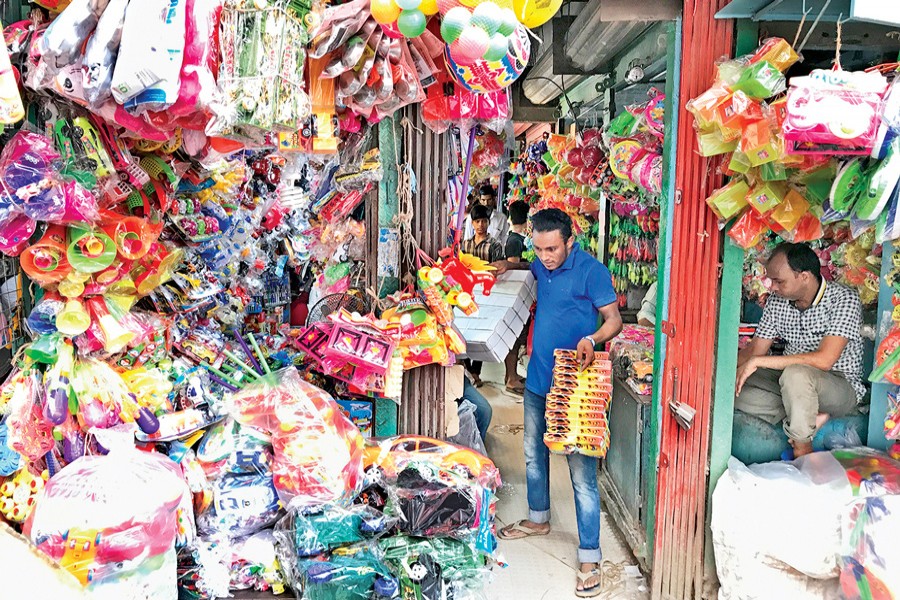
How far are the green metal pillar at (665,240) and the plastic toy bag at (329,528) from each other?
1.40 metres

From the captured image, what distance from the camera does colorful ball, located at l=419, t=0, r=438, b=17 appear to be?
242 centimetres

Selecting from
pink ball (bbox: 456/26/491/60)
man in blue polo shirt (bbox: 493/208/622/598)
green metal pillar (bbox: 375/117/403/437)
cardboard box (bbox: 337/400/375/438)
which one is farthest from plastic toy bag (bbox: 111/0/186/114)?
man in blue polo shirt (bbox: 493/208/622/598)

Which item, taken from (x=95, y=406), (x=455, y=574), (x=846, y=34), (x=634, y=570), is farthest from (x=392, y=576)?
(x=846, y=34)

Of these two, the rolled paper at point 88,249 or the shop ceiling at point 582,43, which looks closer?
the rolled paper at point 88,249

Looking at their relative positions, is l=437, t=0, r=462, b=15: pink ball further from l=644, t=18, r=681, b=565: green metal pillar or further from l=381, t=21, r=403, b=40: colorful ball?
l=644, t=18, r=681, b=565: green metal pillar

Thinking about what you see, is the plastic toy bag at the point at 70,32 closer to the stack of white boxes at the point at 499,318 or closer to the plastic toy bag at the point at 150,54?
the plastic toy bag at the point at 150,54

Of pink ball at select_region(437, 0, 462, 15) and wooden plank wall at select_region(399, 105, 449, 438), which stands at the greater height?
pink ball at select_region(437, 0, 462, 15)

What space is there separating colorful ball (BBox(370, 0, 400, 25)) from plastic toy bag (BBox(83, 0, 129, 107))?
77 cm

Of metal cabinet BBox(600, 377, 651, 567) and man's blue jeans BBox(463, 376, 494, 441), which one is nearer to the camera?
metal cabinet BBox(600, 377, 651, 567)

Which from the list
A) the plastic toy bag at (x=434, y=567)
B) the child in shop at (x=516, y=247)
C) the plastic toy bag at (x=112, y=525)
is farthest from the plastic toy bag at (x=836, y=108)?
the child in shop at (x=516, y=247)

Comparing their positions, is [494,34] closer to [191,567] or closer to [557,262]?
[557,262]

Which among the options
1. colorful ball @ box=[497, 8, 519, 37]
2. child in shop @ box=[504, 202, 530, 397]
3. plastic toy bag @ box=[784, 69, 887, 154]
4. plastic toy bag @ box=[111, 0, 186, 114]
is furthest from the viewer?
child in shop @ box=[504, 202, 530, 397]

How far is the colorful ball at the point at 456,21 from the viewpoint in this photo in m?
2.33

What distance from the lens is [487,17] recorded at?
7.61 ft
